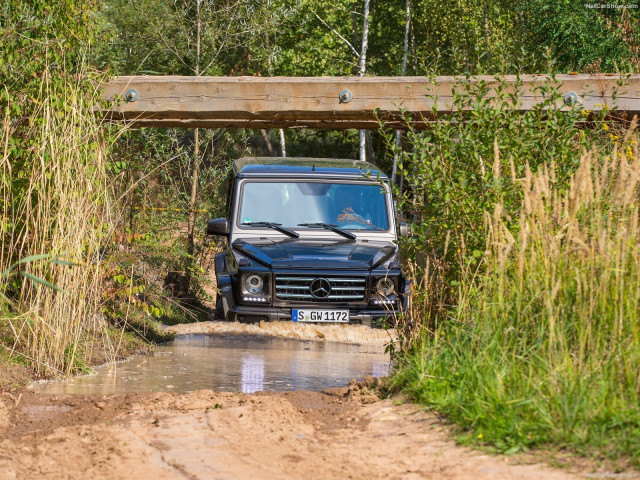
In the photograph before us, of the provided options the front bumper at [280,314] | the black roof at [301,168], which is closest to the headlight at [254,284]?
the front bumper at [280,314]

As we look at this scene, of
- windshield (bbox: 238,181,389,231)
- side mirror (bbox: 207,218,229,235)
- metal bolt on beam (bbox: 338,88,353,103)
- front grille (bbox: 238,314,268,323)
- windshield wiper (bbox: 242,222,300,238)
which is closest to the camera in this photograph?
front grille (bbox: 238,314,268,323)

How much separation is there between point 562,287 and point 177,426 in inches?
90.1

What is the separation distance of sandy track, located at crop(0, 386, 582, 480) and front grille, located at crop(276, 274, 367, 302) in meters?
3.08

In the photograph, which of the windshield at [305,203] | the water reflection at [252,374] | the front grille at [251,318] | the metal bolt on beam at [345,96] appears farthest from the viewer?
the metal bolt on beam at [345,96]

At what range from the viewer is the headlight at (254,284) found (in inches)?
392

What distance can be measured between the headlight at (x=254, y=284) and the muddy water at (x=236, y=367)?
46cm

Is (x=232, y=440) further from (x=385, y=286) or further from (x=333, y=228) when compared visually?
(x=333, y=228)

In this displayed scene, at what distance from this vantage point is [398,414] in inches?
232

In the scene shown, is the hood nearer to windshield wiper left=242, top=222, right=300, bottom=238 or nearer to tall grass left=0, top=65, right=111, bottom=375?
windshield wiper left=242, top=222, right=300, bottom=238

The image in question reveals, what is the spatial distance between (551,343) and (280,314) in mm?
4786

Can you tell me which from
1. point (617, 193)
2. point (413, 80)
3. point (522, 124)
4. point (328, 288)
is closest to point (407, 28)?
point (413, 80)

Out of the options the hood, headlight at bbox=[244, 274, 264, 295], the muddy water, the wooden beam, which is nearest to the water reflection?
the muddy water

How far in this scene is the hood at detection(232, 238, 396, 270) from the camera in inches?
390

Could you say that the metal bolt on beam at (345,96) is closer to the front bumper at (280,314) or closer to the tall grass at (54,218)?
the front bumper at (280,314)
